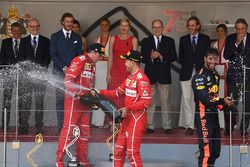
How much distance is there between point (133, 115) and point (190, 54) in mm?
3048

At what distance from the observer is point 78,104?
1209 cm

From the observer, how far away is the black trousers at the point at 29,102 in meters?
13.0

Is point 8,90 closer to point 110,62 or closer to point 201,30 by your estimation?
point 110,62

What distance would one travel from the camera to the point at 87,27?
15.3 metres

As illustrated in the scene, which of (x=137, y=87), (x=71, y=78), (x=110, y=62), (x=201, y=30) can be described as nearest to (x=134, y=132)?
(x=137, y=87)

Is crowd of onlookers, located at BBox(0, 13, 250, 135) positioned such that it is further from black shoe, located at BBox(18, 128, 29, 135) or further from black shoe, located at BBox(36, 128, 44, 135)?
black shoe, located at BBox(18, 128, 29, 135)

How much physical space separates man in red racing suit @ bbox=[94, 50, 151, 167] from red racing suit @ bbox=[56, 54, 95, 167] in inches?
31.8

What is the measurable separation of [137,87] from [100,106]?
0.71 metres

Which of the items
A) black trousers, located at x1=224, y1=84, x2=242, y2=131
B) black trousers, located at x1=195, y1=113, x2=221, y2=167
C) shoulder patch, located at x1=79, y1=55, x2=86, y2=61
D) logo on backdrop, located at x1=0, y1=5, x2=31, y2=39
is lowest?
black trousers, located at x1=195, y1=113, x2=221, y2=167

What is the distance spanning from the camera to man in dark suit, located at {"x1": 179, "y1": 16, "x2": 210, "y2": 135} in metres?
14.1

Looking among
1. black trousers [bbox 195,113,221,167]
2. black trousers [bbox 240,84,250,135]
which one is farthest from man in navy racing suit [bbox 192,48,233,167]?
black trousers [bbox 240,84,250,135]

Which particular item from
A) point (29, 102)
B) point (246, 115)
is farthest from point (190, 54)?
point (29, 102)

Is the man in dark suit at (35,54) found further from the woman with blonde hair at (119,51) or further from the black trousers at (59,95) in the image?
the woman with blonde hair at (119,51)

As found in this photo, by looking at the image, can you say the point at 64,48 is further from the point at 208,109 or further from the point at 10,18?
the point at 208,109
